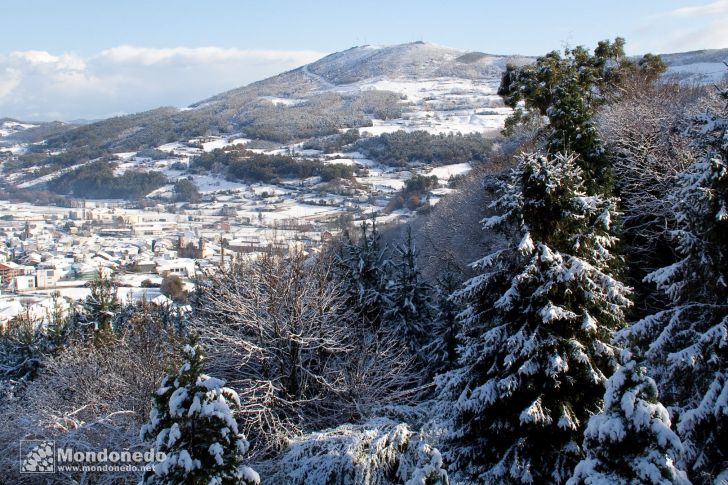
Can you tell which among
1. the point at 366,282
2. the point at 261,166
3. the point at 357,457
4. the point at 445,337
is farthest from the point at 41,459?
the point at 261,166

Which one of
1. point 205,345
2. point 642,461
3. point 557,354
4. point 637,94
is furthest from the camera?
point 637,94

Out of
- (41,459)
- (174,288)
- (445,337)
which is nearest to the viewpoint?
(41,459)

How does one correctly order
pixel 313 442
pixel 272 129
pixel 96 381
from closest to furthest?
pixel 313 442 → pixel 96 381 → pixel 272 129

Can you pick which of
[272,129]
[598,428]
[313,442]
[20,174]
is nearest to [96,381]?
[313,442]

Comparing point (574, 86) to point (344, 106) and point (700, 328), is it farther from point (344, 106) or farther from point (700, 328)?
point (344, 106)

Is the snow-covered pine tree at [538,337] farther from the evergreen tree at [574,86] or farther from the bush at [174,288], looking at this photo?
the bush at [174,288]

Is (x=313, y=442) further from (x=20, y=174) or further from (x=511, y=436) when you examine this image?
(x=20, y=174)

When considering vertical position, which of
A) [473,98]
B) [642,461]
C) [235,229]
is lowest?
[235,229]

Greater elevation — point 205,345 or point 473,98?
point 473,98
